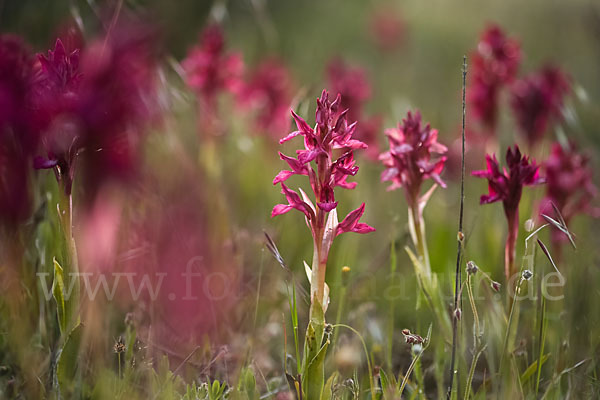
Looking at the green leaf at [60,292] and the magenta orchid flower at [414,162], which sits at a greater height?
the magenta orchid flower at [414,162]

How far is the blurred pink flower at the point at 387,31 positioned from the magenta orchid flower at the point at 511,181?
13.2 feet

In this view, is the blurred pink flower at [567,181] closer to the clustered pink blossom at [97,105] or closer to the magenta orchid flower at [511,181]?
the magenta orchid flower at [511,181]

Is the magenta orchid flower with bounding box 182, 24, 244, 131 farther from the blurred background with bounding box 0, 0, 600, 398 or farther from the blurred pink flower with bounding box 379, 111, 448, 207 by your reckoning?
the blurred pink flower with bounding box 379, 111, 448, 207

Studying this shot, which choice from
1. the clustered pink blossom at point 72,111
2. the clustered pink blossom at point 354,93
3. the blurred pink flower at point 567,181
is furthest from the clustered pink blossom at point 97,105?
the clustered pink blossom at point 354,93

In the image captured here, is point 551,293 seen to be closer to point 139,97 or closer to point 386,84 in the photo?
point 139,97

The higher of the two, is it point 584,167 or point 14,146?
point 14,146

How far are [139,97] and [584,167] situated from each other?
A: 1.52 m

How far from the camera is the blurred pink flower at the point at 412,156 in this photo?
4.95 ft

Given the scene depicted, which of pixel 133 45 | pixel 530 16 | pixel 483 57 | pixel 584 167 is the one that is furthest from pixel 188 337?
pixel 530 16

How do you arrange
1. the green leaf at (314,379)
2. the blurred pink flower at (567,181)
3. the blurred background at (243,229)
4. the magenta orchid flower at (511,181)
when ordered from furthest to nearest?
the blurred pink flower at (567,181) < the blurred background at (243,229) < the magenta orchid flower at (511,181) < the green leaf at (314,379)

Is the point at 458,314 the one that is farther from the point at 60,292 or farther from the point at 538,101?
the point at 538,101

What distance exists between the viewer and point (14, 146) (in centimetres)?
109

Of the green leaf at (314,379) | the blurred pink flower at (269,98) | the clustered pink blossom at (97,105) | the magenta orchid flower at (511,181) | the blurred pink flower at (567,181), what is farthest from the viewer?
the blurred pink flower at (269,98)

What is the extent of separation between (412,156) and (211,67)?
1.27 m
